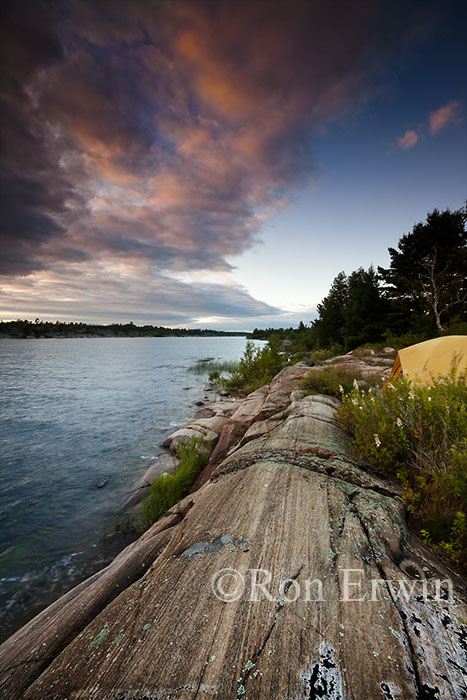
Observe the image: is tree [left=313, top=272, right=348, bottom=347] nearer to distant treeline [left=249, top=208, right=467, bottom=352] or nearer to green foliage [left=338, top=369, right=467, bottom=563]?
distant treeline [left=249, top=208, right=467, bottom=352]

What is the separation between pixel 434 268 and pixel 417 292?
8.54ft

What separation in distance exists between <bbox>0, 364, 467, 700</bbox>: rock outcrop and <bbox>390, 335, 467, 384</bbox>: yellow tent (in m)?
5.40

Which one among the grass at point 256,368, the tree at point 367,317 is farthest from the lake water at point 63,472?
the tree at point 367,317

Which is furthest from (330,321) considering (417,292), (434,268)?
(434,268)

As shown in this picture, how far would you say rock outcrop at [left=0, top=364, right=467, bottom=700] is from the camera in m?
1.50

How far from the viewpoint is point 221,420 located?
10609 mm

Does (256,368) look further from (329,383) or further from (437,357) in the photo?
(437,357)

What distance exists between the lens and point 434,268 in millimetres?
24562

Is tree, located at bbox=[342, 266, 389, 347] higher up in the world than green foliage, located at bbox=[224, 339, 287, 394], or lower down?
higher up

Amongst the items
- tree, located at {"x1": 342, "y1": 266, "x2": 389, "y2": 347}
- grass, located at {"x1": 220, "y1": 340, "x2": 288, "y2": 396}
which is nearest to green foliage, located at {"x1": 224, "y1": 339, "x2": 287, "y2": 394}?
grass, located at {"x1": 220, "y1": 340, "x2": 288, "y2": 396}

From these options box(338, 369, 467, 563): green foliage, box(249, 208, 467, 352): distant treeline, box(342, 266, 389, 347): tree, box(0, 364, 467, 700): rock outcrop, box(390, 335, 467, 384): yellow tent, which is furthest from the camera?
box(342, 266, 389, 347): tree

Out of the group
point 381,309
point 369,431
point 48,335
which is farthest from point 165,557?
point 48,335

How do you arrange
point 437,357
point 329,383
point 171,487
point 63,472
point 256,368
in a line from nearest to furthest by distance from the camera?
point 171,487, point 437,357, point 329,383, point 63,472, point 256,368

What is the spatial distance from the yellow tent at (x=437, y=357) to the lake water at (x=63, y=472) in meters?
8.94
